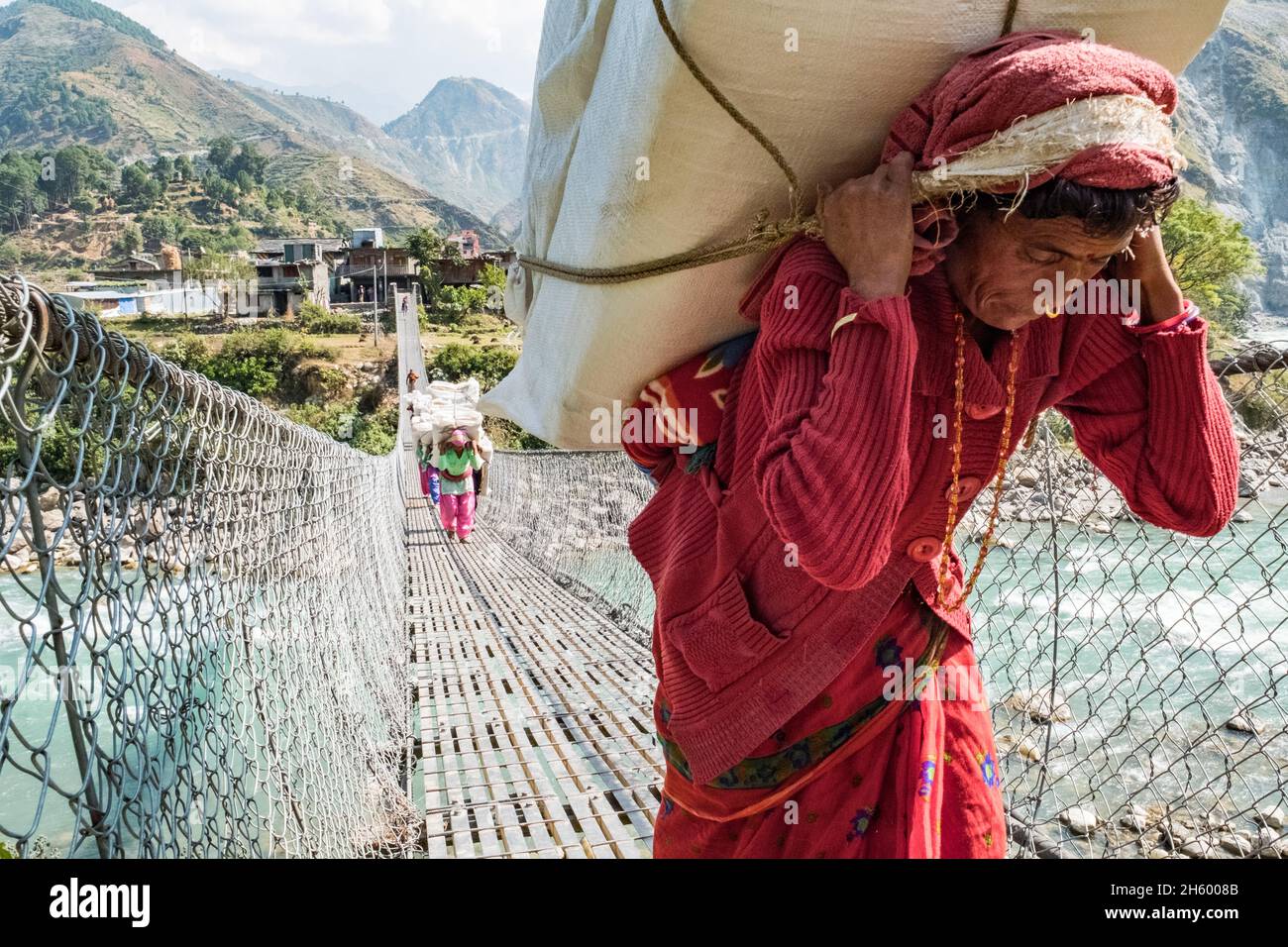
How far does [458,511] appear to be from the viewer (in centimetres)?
592

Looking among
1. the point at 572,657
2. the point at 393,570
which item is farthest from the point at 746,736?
the point at 393,570

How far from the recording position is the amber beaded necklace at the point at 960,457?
0.77 meters

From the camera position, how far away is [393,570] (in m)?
4.19

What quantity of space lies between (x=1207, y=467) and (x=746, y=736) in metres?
0.52

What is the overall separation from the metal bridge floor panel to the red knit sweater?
116 cm

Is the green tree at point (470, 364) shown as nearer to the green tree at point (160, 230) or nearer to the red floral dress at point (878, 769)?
the red floral dress at point (878, 769)

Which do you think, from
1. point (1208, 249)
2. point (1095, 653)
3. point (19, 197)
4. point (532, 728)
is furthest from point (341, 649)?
point (19, 197)

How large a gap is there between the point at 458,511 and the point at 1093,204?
18.2 ft

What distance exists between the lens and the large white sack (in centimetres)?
66

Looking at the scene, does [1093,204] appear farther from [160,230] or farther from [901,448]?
[160,230]

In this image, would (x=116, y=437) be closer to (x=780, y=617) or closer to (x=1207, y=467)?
(x=780, y=617)

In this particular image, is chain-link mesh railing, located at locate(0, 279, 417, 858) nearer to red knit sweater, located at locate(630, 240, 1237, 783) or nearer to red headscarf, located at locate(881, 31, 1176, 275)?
red knit sweater, located at locate(630, 240, 1237, 783)

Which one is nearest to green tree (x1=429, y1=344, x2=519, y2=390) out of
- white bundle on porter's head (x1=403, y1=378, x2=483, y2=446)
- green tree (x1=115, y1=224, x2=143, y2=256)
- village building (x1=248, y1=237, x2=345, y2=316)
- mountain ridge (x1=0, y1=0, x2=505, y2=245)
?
village building (x1=248, y1=237, x2=345, y2=316)

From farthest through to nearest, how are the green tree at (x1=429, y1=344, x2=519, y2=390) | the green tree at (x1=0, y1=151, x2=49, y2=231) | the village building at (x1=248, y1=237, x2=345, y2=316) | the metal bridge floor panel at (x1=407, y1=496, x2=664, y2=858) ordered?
1. the green tree at (x1=0, y1=151, x2=49, y2=231)
2. the village building at (x1=248, y1=237, x2=345, y2=316)
3. the green tree at (x1=429, y1=344, x2=519, y2=390)
4. the metal bridge floor panel at (x1=407, y1=496, x2=664, y2=858)
